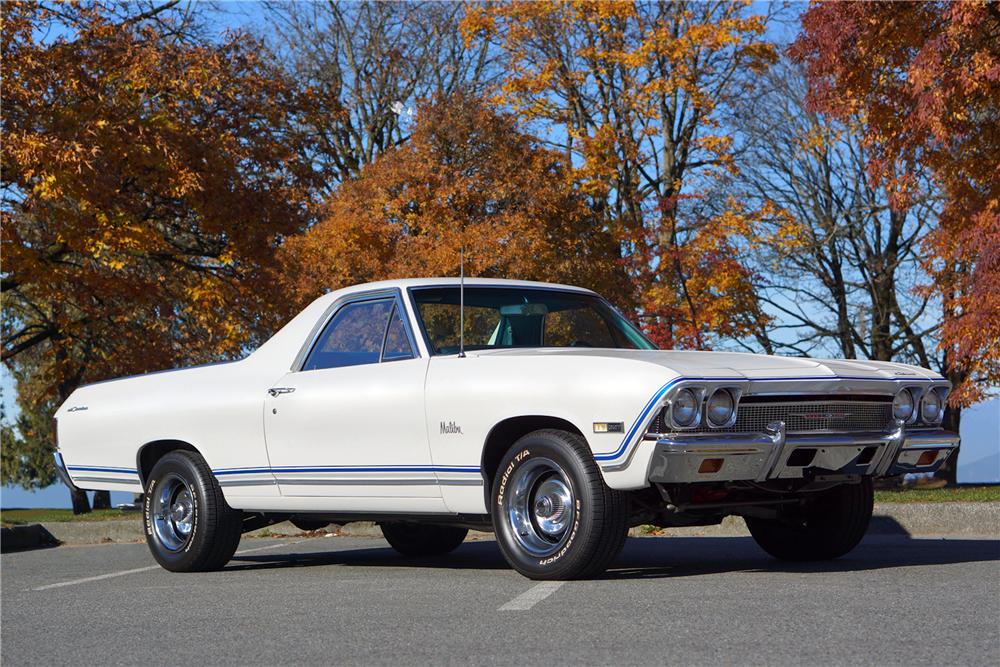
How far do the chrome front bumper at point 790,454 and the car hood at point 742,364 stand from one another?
308 mm

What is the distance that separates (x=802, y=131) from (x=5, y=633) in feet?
88.5

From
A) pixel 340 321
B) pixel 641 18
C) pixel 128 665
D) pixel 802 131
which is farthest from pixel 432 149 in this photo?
pixel 128 665

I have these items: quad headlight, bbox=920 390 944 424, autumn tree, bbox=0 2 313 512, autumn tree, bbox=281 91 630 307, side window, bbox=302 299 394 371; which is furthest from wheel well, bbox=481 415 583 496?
autumn tree, bbox=281 91 630 307

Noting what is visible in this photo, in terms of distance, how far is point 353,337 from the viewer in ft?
27.4

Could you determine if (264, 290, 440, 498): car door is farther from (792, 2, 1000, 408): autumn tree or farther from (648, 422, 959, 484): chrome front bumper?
(792, 2, 1000, 408): autumn tree

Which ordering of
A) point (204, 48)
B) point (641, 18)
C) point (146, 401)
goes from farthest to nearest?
point (641, 18) < point (204, 48) < point (146, 401)

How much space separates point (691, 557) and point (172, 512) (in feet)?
11.5

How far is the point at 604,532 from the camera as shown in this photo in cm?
669

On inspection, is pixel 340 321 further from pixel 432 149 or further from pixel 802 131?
pixel 802 131

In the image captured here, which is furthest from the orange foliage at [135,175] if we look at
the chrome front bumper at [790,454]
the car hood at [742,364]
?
the chrome front bumper at [790,454]

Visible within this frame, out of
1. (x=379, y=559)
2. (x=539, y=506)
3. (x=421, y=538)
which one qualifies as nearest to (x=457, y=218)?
(x=421, y=538)

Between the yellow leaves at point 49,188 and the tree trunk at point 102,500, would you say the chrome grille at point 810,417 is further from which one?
the tree trunk at point 102,500

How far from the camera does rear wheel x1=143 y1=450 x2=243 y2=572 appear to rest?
28.7 ft

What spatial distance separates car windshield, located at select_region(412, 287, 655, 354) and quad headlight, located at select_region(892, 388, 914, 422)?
5.60 ft
